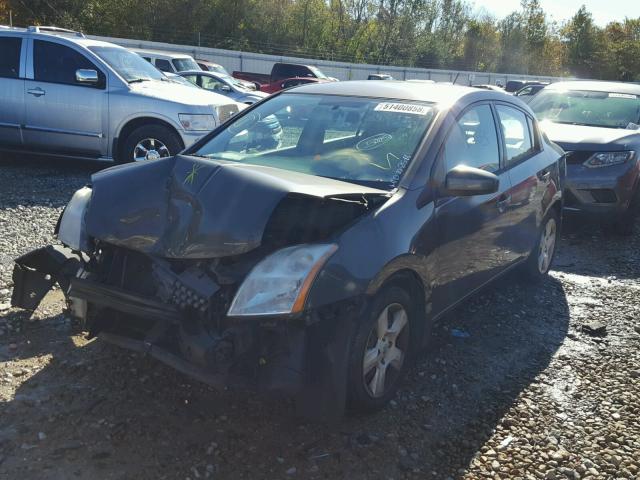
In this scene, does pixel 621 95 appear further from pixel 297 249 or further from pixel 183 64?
pixel 183 64

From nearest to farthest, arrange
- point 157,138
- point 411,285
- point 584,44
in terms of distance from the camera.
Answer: point 411,285, point 157,138, point 584,44

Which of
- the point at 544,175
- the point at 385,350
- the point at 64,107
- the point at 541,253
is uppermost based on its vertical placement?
the point at 64,107

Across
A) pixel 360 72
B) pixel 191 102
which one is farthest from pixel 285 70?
pixel 191 102

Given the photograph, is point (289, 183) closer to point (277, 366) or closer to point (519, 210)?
point (277, 366)

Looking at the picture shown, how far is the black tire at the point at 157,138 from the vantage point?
8.30 meters

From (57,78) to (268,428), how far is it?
23.3 ft

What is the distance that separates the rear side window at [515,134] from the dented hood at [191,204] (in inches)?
70.9

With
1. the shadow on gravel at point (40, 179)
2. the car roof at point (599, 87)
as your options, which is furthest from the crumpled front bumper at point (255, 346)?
the car roof at point (599, 87)

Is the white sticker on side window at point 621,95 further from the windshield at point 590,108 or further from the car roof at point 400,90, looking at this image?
the car roof at point 400,90

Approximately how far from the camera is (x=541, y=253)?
5500 millimetres

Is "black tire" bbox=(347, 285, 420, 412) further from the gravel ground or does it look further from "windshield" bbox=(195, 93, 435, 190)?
"windshield" bbox=(195, 93, 435, 190)

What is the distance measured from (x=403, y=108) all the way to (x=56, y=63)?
6387 mm

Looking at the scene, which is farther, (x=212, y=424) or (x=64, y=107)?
(x=64, y=107)

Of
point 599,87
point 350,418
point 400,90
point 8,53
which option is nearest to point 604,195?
point 599,87
